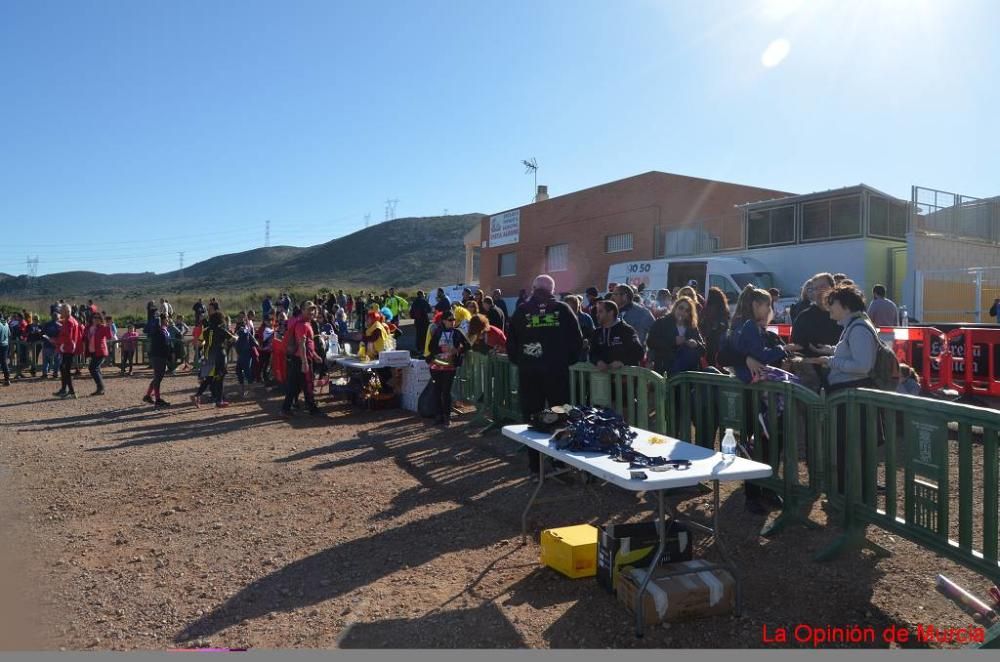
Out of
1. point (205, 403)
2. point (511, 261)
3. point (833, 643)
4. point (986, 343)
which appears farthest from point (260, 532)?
point (511, 261)

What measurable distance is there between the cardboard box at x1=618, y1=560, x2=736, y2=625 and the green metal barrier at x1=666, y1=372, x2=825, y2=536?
4.67 ft

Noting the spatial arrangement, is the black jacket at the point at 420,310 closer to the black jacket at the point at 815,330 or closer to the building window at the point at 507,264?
the black jacket at the point at 815,330

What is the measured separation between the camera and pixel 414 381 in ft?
38.3

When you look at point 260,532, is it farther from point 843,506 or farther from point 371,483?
point 843,506

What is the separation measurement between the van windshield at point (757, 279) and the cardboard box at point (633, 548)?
51.9ft

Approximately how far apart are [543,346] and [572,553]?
2975 mm

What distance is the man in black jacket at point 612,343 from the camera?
277 inches

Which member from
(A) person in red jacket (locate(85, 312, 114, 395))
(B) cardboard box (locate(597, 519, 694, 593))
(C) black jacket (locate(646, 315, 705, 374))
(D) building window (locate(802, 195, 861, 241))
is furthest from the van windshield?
(B) cardboard box (locate(597, 519, 694, 593))

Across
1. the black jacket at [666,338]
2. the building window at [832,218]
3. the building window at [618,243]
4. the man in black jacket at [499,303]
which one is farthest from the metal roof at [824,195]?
the black jacket at [666,338]

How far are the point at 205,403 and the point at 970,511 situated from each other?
42.7 feet

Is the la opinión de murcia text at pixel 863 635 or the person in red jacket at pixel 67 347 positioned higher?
the person in red jacket at pixel 67 347

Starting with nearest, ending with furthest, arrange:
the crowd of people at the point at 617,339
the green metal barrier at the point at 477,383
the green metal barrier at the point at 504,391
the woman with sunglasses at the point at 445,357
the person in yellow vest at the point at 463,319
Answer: the crowd of people at the point at 617,339 < the green metal barrier at the point at 504,391 < the green metal barrier at the point at 477,383 < the woman with sunglasses at the point at 445,357 < the person in yellow vest at the point at 463,319

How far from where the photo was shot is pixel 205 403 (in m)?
13.9

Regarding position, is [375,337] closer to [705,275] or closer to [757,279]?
[705,275]
